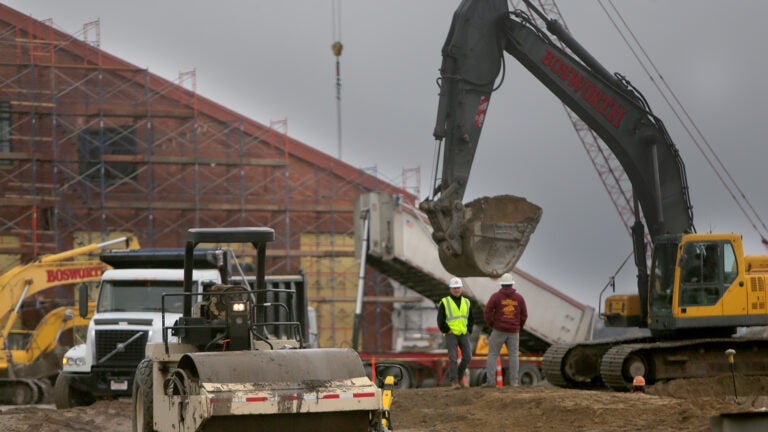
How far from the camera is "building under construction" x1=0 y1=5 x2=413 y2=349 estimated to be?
44438mm

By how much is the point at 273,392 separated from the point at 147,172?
36.0 meters

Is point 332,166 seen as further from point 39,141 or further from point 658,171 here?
point 658,171

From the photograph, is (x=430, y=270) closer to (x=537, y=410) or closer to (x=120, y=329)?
(x=120, y=329)

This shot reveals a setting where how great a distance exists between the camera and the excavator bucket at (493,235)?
22375mm

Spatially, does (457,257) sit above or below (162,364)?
above

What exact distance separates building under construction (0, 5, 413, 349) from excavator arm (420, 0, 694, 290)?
76.9 ft

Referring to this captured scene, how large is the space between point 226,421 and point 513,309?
11.3m

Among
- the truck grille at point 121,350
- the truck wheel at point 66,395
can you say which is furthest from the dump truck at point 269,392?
the truck wheel at point 66,395

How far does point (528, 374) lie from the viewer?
32688mm

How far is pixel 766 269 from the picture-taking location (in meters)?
22.1

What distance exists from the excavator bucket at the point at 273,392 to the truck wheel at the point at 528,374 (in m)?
21.4

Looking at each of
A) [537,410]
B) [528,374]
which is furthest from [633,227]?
[528,374]

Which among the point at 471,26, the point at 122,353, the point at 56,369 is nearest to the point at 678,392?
the point at 471,26

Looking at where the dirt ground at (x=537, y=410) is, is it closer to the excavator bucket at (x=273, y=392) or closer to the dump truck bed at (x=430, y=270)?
the excavator bucket at (x=273, y=392)
